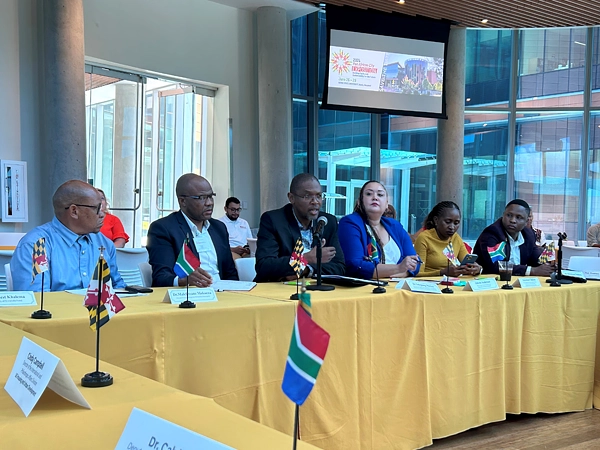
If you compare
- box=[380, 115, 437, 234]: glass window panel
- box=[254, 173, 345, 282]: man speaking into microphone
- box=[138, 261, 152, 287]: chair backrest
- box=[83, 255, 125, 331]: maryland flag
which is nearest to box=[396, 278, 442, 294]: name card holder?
box=[254, 173, 345, 282]: man speaking into microphone

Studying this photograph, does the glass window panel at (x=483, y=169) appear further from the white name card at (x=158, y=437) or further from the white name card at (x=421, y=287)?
the white name card at (x=158, y=437)

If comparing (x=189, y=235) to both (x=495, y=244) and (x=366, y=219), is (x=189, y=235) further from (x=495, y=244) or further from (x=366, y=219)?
(x=495, y=244)

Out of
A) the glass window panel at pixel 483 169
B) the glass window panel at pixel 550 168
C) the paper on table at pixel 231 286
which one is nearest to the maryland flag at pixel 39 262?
the paper on table at pixel 231 286

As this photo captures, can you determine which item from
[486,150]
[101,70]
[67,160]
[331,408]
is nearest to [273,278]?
[331,408]

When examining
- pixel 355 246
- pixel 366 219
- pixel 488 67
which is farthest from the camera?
pixel 488 67

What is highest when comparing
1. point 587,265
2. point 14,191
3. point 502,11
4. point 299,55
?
Answer: point 502,11

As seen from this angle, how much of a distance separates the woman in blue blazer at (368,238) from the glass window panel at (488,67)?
710cm

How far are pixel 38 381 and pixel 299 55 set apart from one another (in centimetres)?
887

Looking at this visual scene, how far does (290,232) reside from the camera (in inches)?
132

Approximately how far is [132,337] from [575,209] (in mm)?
9803

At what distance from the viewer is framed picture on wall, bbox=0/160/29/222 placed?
606 centimetres

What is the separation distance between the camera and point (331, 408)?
233 centimetres

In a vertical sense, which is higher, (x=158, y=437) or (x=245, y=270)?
(x=158, y=437)

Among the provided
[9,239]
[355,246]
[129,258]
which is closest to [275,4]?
[9,239]
